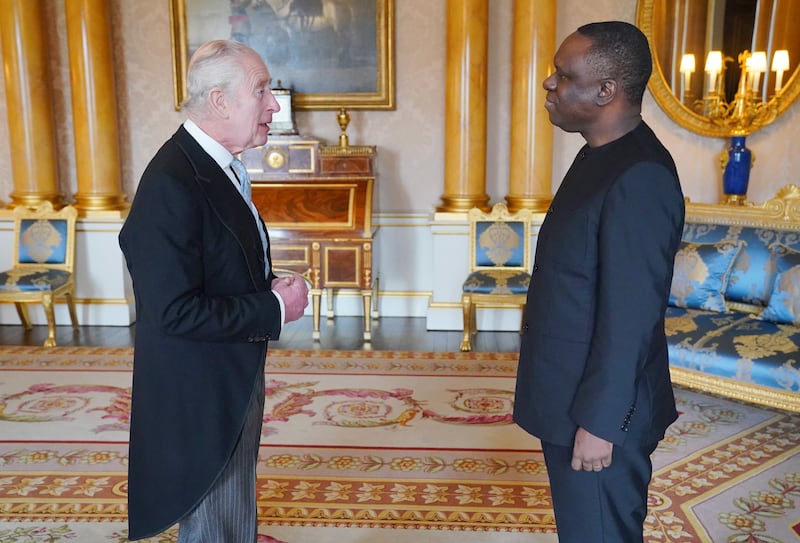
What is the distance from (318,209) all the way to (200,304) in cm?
→ 378

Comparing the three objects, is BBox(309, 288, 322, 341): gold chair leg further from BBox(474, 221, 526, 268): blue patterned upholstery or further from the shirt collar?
the shirt collar

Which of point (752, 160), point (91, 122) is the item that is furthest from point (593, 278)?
point (91, 122)

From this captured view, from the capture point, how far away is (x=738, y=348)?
134 inches

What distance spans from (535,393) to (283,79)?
4657mm

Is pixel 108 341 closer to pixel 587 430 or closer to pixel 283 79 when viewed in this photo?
pixel 283 79

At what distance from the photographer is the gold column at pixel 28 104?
215 inches

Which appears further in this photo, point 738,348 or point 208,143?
point 738,348

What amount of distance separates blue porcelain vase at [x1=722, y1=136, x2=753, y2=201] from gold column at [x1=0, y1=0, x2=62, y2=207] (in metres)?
5.28

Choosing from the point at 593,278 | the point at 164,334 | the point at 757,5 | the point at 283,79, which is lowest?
the point at 164,334

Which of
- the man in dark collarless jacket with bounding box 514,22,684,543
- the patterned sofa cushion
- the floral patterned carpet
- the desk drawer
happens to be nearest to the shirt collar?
the man in dark collarless jacket with bounding box 514,22,684,543

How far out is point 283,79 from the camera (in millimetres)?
5672

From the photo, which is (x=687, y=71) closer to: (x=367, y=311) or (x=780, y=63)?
(x=780, y=63)

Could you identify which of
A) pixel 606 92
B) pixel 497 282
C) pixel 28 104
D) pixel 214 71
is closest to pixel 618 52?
pixel 606 92

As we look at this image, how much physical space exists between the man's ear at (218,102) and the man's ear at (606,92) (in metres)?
0.79
